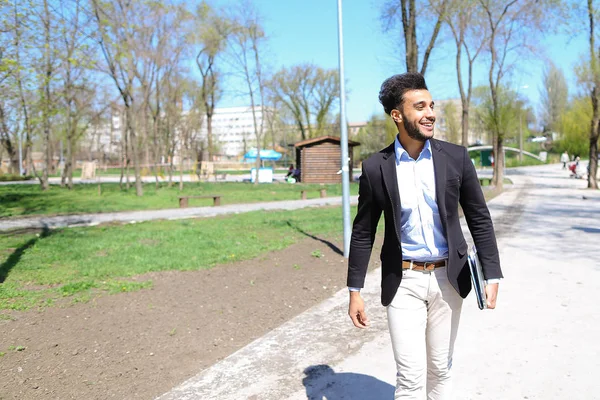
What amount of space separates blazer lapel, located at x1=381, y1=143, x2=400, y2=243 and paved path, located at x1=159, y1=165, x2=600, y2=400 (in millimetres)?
1577

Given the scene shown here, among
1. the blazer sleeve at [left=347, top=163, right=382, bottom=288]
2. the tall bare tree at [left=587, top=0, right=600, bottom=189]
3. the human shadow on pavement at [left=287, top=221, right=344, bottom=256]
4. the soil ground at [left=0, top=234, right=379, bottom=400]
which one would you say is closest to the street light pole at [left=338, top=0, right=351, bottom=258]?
the human shadow on pavement at [left=287, top=221, right=344, bottom=256]

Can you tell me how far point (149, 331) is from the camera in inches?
202

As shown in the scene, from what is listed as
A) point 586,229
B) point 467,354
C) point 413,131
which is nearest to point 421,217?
point 413,131

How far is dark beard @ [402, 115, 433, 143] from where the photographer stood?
262 centimetres

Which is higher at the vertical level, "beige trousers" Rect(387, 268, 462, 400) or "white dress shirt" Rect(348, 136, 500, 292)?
"white dress shirt" Rect(348, 136, 500, 292)

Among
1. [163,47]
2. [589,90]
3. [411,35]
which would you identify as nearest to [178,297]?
[411,35]

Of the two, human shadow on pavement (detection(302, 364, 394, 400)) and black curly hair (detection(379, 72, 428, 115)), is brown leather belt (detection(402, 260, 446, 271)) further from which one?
human shadow on pavement (detection(302, 364, 394, 400))

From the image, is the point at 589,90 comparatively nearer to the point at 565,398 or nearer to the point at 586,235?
the point at 586,235

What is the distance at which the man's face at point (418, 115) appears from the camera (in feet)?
8.60

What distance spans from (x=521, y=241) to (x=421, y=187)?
28.7 ft

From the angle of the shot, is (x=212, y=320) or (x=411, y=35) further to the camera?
(x=411, y=35)

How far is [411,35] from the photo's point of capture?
46.0 feet

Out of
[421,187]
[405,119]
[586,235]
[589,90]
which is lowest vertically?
[586,235]

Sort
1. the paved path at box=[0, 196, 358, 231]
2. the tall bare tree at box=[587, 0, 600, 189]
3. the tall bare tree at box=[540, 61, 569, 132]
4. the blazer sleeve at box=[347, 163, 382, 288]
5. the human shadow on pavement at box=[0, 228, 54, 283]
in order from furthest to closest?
the tall bare tree at box=[540, 61, 569, 132], the tall bare tree at box=[587, 0, 600, 189], the paved path at box=[0, 196, 358, 231], the human shadow on pavement at box=[0, 228, 54, 283], the blazer sleeve at box=[347, 163, 382, 288]
